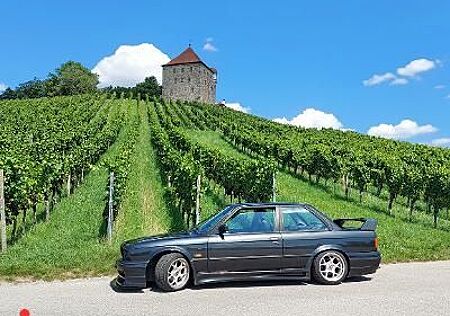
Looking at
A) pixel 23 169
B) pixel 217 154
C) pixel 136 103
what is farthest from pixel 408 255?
pixel 136 103

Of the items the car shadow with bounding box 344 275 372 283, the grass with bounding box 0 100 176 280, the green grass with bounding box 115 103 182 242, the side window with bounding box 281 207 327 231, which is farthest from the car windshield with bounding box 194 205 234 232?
the green grass with bounding box 115 103 182 242

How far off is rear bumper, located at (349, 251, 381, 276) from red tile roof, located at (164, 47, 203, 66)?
111 metres

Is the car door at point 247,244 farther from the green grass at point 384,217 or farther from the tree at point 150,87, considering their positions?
the tree at point 150,87

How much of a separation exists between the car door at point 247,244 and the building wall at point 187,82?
354ft

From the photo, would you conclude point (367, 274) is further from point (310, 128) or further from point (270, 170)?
point (310, 128)

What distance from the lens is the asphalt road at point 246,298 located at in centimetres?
659

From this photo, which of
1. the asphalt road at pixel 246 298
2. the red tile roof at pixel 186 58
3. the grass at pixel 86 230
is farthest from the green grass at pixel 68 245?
the red tile roof at pixel 186 58

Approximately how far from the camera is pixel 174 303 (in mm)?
7055

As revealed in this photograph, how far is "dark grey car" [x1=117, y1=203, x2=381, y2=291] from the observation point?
7.99 meters

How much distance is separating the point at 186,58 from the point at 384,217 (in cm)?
10259

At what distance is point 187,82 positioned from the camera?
11600cm

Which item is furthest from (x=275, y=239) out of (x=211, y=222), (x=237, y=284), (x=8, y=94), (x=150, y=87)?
(x=8, y=94)

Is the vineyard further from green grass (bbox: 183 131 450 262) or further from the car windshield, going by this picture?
the car windshield

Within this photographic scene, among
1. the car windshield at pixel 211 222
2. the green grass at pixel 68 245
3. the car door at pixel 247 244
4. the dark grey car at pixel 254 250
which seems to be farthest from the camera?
the green grass at pixel 68 245
